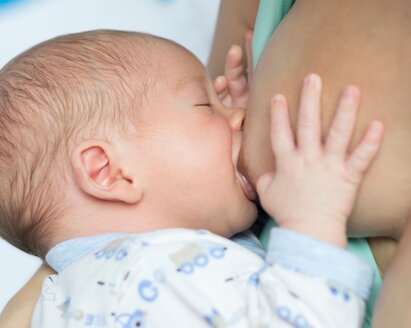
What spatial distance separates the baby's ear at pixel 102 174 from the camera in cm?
87

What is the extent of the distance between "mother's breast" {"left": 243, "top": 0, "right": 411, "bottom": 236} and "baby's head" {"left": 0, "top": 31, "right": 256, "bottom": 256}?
0.10 metres

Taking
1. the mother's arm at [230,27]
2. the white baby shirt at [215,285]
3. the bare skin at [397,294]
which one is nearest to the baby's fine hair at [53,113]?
the white baby shirt at [215,285]

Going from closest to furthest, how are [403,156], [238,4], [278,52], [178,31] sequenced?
1. [403,156]
2. [278,52]
3. [238,4]
4. [178,31]

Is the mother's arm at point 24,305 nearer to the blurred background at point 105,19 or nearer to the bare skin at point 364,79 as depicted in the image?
the bare skin at point 364,79

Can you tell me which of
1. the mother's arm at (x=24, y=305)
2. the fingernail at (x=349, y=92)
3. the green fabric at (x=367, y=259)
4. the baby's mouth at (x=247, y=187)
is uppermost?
the fingernail at (x=349, y=92)

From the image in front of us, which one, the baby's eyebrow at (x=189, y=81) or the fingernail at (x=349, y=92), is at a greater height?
the fingernail at (x=349, y=92)

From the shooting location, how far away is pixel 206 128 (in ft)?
3.00

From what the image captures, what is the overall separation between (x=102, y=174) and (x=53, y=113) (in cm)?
10

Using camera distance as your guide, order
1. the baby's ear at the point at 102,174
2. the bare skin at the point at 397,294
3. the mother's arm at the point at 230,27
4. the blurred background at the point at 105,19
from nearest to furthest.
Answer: the bare skin at the point at 397,294
the baby's ear at the point at 102,174
the mother's arm at the point at 230,27
the blurred background at the point at 105,19

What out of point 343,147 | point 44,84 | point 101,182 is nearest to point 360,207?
point 343,147

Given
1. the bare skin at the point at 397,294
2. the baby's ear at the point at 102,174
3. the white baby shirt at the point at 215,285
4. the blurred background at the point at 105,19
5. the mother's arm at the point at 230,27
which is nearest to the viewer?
the bare skin at the point at 397,294

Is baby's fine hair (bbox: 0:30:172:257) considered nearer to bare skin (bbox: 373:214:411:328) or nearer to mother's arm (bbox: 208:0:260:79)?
mother's arm (bbox: 208:0:260:79)

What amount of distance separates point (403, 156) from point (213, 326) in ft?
0.85

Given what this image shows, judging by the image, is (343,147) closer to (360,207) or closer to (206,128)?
(360,207)
